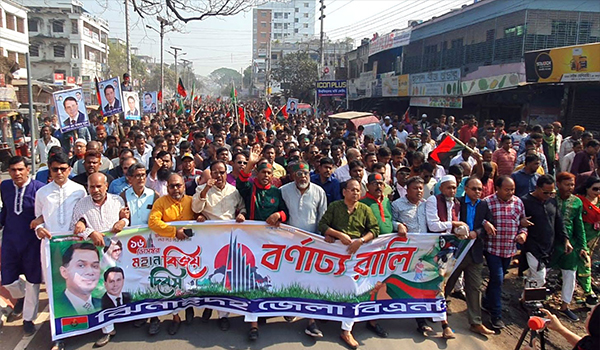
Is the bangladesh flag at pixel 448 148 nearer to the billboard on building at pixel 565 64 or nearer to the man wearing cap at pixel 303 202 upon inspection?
the man wearing cap at pixel 303 202

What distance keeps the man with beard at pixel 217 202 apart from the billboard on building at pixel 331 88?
2165 centimetres

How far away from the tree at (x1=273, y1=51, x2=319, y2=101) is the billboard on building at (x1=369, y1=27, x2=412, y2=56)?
11189mm

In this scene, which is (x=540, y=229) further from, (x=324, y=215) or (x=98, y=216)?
(x=98, y=216)

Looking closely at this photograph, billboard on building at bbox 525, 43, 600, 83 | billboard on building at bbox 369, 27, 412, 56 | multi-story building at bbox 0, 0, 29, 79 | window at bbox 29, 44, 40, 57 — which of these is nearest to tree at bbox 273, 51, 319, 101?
billboard on building at bbox 369, 27, 412, 56

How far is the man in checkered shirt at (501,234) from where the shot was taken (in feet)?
16.1

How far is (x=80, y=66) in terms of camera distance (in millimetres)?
54531

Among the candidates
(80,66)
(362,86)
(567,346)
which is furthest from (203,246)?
(80,66)

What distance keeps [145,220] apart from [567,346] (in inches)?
180

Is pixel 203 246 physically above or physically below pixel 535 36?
below

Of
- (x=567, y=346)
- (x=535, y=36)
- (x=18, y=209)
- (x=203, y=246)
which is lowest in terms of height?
(x=567, y=346)

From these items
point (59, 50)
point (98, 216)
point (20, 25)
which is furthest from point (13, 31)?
point (98, 216)

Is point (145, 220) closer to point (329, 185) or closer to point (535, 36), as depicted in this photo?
point (329, 185)

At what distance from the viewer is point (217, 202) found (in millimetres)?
4910

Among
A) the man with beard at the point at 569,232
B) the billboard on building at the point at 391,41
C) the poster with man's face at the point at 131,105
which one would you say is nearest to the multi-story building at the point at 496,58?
the billboard on building at the point at 391,41
